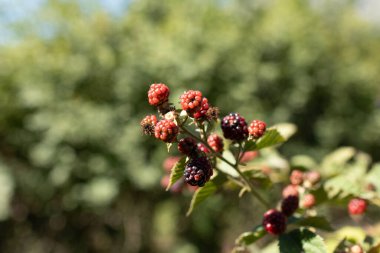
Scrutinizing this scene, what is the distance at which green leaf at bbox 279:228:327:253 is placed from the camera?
1.20 metres

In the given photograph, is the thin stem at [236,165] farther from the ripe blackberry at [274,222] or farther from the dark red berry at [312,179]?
the dark red berry at [312,179]

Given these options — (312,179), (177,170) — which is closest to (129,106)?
(312,179)

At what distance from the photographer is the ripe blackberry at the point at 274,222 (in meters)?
1.28

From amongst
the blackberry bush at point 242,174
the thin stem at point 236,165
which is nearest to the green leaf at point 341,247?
the blackberry bush at point 242,174

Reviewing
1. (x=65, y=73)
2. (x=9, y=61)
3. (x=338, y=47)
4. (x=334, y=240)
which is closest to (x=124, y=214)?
(x=65, y=73)

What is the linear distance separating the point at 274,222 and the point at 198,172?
37 centimetres

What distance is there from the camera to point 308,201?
1.49 metres

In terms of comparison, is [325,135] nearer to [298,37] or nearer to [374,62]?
[298,37]

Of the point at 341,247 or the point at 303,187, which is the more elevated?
the point at 303,187

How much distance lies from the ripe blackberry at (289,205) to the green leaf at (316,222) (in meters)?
0.04

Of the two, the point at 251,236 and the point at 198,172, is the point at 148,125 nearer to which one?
the point at 198,172

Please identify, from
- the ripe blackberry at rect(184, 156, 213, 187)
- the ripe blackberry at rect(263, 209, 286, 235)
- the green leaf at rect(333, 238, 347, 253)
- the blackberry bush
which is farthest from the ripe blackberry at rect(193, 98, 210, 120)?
the green leaf at rect(333, 238, 347, 253)

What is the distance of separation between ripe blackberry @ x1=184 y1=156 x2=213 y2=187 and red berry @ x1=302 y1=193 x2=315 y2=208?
0.56 m

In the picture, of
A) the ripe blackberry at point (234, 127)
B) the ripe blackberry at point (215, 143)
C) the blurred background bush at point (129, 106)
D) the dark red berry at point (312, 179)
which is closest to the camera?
the ripe blackberry at point (234, 127)
